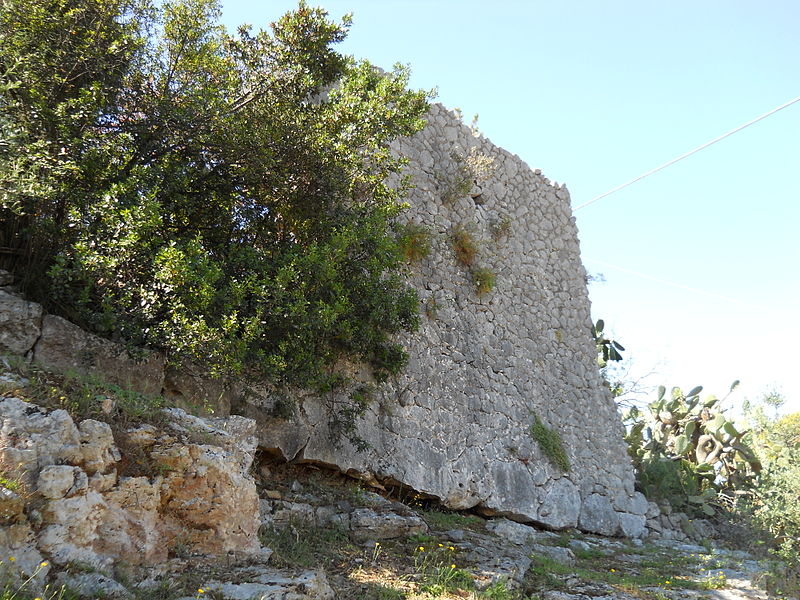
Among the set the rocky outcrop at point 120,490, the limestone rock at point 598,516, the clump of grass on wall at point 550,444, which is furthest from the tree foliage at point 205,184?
the limestone rock at point 598,516

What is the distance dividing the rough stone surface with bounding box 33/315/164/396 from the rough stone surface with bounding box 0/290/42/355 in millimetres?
63

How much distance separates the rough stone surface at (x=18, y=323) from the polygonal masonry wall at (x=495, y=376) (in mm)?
1991

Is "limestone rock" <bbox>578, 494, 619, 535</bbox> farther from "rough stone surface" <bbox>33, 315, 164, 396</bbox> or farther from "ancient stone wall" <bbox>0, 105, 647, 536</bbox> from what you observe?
"rough stone surface" <bbox>33, 315, 164, 396</bbox>

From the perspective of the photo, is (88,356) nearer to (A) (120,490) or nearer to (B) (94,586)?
(A) (120,490)

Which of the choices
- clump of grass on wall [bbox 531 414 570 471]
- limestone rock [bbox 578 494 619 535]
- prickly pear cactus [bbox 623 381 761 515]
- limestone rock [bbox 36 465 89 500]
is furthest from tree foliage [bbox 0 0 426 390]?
prickly pear cactus [bbox 623 381 761 515]

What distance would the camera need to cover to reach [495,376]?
8922 millimetres

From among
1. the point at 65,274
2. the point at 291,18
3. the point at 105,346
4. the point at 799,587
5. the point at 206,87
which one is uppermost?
the point at 291,18

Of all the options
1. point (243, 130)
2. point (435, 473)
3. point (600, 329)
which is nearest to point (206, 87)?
point (243, 130)

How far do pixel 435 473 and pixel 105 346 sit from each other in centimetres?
393

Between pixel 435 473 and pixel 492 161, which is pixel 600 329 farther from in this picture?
pixel 435 473

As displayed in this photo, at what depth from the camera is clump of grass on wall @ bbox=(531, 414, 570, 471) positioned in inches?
356

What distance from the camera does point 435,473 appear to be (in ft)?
24.3

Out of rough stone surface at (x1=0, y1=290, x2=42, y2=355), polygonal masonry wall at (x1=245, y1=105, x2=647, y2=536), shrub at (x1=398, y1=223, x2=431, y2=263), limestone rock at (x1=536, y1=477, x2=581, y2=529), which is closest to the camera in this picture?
rough stone surface at (x1=0, y1=290, x2=42, y2=355)

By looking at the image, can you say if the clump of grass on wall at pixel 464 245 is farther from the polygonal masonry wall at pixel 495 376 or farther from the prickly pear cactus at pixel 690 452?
the prickly pear cactus at pixel 690 452
